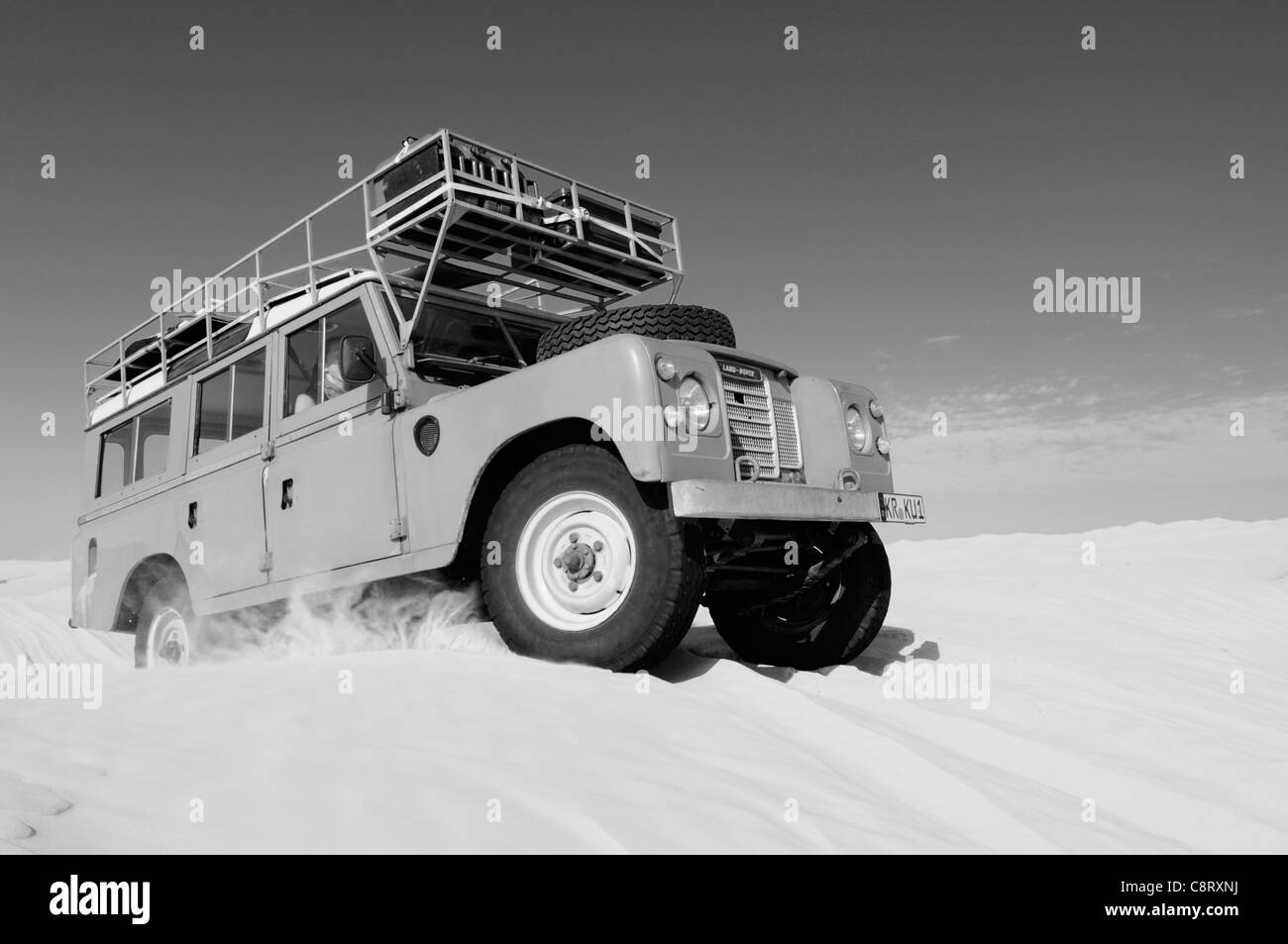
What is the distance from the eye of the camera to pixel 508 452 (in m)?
4.28

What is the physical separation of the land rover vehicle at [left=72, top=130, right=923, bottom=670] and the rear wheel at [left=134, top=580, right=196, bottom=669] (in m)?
0.02

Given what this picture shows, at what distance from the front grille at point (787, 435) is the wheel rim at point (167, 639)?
4.20 meters

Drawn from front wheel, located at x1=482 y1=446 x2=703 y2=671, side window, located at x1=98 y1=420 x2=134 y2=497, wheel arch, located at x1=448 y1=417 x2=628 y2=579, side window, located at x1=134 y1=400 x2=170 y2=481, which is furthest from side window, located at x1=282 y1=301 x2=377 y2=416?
side window, located at x1=98 y1=420 x2=134 y2=497

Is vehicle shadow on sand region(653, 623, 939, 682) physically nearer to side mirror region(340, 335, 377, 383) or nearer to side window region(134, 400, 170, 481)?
side mirror region(340, 335, 377, 383)

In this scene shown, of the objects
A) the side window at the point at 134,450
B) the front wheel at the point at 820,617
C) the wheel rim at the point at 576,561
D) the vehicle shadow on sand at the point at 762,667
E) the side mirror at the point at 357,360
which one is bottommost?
the vehicle shadow on sand at the point at 762,667

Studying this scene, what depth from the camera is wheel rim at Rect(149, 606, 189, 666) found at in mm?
6344

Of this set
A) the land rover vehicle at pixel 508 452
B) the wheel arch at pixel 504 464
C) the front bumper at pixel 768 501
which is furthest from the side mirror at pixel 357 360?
the front bumper at pixel 768 501

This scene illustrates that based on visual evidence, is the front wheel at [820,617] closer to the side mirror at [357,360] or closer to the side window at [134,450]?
the side mirror at [357,360]

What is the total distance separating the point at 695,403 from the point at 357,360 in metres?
Result: 1.96

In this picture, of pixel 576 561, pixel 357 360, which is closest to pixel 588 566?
pixel 576 561

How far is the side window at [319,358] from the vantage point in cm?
526
